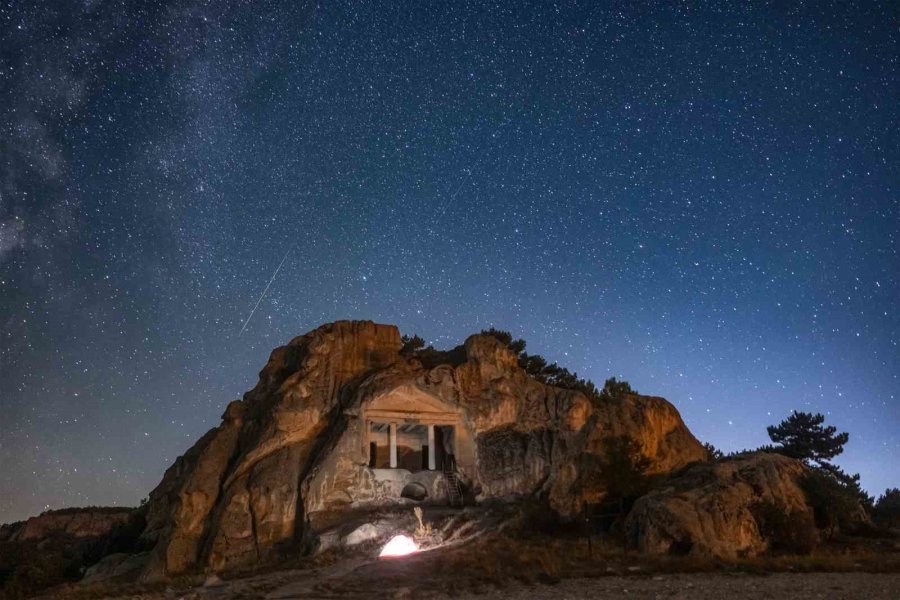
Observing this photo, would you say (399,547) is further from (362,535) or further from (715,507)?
(715,507)

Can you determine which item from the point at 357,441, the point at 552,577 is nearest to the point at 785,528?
the point at 552,577

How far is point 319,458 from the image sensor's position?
96.9 ft

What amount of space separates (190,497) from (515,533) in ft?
45.9

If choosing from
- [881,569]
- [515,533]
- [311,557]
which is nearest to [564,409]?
[515,533]

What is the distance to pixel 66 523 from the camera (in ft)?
202

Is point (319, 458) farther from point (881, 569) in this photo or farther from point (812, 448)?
point (812, 448)

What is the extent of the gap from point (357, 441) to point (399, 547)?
7242mm

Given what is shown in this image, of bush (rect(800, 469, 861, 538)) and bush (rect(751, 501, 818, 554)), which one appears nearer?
bush (rect(751, 501, 818, 554))

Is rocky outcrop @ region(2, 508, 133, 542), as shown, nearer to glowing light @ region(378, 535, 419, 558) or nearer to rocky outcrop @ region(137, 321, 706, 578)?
rocky outcrop @ region(137, 321, 706, 578)

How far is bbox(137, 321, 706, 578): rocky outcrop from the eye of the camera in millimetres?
28094

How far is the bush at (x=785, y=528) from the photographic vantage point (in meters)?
21.8

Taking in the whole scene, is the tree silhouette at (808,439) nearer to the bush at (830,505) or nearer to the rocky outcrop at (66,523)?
the bush at (830,505)

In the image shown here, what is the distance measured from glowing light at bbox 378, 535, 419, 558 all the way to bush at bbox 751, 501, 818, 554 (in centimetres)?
1173

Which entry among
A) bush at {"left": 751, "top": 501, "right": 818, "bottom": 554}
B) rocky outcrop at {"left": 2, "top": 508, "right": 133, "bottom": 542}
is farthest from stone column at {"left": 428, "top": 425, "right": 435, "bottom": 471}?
rocky outcrop at {"left": 2, "top": 508, "right": 133, "bottom": 542}
